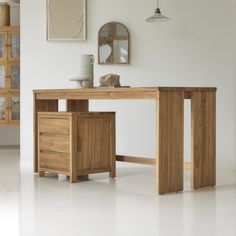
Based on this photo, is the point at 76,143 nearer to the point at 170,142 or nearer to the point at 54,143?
the point at 54,143

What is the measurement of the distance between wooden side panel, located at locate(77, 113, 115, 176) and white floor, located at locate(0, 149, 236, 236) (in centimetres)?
16

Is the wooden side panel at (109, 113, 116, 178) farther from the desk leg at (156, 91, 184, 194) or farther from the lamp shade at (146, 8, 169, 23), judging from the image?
the lamp shade at (146, 8, 169, 23)

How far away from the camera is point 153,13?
6.52m

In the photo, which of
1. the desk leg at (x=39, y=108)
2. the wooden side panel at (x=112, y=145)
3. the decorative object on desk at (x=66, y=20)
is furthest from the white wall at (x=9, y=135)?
the wooden side panel at (x=112, y=145)

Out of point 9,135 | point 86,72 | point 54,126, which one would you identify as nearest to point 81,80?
point 86,72

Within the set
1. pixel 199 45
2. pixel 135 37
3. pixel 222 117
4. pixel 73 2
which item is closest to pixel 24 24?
pixel 73 2

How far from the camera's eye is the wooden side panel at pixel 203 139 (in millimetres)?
4656

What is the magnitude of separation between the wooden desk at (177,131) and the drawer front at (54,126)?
32 cm

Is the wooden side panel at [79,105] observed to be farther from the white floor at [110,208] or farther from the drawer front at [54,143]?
the white floor at [110,208]

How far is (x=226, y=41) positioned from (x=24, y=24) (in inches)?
91.6

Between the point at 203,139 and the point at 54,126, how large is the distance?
138cm

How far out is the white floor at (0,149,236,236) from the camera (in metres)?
3.23

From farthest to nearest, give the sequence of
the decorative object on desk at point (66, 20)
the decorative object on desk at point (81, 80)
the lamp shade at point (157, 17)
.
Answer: the decorative object on desk at point (66, 20), the lamp shade at point (157, 17), the decorative object on desk at point (81, 80)

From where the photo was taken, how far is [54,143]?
17.2ft
